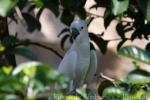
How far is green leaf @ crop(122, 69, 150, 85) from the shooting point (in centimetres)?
90

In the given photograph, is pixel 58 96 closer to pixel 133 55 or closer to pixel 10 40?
pixel 133 55

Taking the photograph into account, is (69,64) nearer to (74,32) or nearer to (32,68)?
(74,32)

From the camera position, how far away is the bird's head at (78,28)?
6.10 feet

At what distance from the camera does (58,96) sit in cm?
86

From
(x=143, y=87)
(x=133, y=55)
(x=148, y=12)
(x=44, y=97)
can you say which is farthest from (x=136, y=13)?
(x=44, y=97)

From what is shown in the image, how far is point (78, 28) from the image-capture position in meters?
1.89

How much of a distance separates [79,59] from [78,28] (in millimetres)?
136

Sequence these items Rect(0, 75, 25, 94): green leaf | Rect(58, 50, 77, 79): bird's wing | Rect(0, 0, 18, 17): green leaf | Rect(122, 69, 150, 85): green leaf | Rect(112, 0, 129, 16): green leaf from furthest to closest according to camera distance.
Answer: Rect(58, 50, 77, 79): bird's wing, Rect(112, 0, 129, 16): green leaf, Rect(0, 0, 18, 17): green leaf, Rect(122, 69, 150, 85): green leaf, Rect(0, 75, 25, 94): green leaf

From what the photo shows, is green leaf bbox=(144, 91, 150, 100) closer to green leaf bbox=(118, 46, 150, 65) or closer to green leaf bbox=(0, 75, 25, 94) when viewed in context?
green leaf bbox=(118, 46, 150, 65)

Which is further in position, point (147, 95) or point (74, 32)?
point (74, 32)

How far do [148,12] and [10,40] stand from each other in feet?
1.49

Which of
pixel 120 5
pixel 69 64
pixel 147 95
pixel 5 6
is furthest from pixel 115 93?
pixel 69 64

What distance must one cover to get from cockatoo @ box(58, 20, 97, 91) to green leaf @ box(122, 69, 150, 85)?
3.00 ft

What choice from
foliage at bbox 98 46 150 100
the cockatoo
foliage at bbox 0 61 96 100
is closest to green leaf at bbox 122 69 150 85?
foliage at bbox 98 46 150 100
